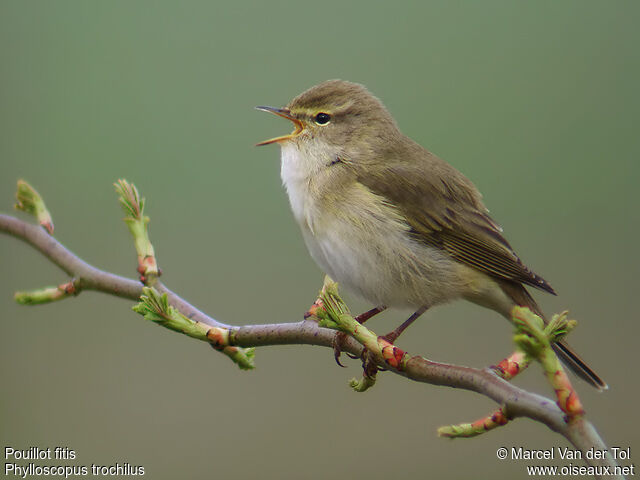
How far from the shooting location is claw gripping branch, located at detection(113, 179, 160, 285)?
1.89 meters

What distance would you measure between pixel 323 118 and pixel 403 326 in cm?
95

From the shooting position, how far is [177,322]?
5.11ft

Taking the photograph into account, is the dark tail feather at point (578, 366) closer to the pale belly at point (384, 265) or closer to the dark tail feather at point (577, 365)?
the dark tail feather at point (577, 365)

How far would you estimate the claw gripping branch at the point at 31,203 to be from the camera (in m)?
2.19

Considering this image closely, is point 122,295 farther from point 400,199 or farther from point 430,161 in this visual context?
point 430,161

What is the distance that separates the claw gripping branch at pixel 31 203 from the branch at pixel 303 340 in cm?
7

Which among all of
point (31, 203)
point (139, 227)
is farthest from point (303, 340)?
point (31, 203)

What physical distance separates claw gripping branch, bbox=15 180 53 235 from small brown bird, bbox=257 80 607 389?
85cm

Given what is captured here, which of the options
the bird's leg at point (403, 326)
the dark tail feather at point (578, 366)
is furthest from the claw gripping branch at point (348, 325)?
the dark tail feather at point (578, 366)

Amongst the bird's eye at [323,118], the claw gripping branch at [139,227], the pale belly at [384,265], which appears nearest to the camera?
the claw gripping branch at [139,227]

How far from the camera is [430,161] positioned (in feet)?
8.93

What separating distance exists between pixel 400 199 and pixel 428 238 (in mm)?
181

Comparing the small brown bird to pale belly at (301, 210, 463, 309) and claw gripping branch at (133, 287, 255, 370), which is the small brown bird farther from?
claw gripping branch at (133, 287, 255, 370)

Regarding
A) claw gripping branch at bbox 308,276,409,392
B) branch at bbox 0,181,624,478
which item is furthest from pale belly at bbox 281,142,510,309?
claw gripping branch at bbox 308,276,409,392
